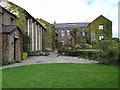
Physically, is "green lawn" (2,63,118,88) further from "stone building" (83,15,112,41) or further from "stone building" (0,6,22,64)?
"stone building" (83,15,112,41)

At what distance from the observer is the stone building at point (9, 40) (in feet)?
38.0

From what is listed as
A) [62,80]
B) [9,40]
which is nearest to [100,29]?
[9,40]

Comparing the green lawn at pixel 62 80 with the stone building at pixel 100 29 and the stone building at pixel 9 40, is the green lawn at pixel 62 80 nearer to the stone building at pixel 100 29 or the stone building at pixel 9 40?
the stone building at pixel 9 40

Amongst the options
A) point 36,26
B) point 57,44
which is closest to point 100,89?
point 36,26

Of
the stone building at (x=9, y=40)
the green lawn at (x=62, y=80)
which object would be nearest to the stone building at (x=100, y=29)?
the stone building at (x=9, y=40)

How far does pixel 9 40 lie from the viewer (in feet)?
39.1

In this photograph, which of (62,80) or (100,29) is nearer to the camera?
(62,80)

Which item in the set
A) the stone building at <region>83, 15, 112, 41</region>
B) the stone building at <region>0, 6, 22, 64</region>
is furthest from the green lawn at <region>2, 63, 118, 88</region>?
the stone building at <region>83, 15, 112, 41</region>

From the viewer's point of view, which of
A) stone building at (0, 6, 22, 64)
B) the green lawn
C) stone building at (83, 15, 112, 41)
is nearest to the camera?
the green lawn

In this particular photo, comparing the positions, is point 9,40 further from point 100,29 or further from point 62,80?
point 100,29

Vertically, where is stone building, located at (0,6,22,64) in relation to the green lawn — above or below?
above

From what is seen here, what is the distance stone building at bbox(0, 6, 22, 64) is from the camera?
11570mm

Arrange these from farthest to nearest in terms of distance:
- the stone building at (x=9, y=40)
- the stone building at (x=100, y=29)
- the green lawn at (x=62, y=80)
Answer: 1. the stone building at (x=100, y=29)
2. the stone building at (x=9, y=40)
3. the green lawn at (x=62, y=80)

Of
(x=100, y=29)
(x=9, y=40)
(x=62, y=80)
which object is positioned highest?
(x=100, y=29)
